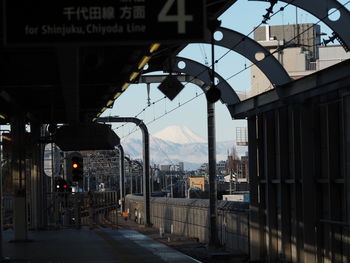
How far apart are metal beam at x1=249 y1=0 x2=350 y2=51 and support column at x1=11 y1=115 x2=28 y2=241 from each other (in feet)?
46.4

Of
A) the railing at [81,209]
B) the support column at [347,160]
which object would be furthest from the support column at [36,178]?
the support column at [347,160]

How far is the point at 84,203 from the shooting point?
5781cm

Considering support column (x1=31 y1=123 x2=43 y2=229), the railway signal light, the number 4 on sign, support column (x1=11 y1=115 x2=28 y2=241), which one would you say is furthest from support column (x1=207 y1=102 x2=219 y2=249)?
the number 4 on sign

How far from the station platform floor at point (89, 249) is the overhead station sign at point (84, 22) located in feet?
Result: 43.2

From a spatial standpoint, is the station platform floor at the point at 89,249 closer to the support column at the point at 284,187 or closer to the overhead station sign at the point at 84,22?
the support column at the point at 284,187

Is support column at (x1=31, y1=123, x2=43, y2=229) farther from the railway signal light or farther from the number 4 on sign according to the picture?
the number 4 on sign

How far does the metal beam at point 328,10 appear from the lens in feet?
55.7

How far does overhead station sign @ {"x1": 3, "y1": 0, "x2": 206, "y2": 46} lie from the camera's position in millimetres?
8891

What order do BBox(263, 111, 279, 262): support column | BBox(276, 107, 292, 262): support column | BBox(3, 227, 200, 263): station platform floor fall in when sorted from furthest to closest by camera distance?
BBox(3, 227, 200, 263): station platform floor, BBox(263, 111, 279, 262): support column, BBox(276, 107, 292, 262): support column

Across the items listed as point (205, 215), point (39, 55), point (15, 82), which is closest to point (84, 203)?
point (205, 215)

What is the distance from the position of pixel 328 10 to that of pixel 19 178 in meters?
14.9

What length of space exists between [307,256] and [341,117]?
10.9 feet

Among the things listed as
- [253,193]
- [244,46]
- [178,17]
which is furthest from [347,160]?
[244,46]

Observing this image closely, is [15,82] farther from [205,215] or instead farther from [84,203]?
[84,203]
